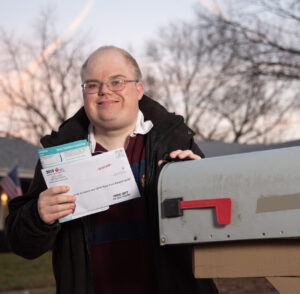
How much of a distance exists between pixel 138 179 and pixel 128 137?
23 cm

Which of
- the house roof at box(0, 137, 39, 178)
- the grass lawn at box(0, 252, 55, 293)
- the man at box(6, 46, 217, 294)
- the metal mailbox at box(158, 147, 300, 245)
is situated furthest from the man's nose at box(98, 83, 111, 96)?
the house roof at box(0, 137, 39, 178)

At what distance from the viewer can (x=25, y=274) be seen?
1143 centimetres

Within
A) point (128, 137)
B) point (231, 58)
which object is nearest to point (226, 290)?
point (128, 137)

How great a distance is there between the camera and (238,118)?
3219 cm

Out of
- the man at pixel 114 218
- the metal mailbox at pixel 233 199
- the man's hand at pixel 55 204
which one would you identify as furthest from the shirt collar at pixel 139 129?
the metal mailbox at pixel 233 199

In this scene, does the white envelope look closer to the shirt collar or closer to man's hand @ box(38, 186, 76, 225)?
man's hand @ box(38, 186, 76, 225)

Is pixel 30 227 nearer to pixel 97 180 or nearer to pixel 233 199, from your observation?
pixel 97 180

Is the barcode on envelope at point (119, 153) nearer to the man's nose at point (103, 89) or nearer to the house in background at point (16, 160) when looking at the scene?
the man's nose at point (103, 89)

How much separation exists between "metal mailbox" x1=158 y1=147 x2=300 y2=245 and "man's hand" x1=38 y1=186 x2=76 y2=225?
17.4 inches

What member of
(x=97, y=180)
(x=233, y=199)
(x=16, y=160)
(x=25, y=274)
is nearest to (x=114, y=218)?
(x=97, y=180)

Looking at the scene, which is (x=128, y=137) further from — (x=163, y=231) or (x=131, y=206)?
(x=163, y=231)

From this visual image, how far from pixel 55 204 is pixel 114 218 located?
296 millimetres

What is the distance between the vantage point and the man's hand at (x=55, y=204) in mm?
2320

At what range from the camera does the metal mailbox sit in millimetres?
1792
